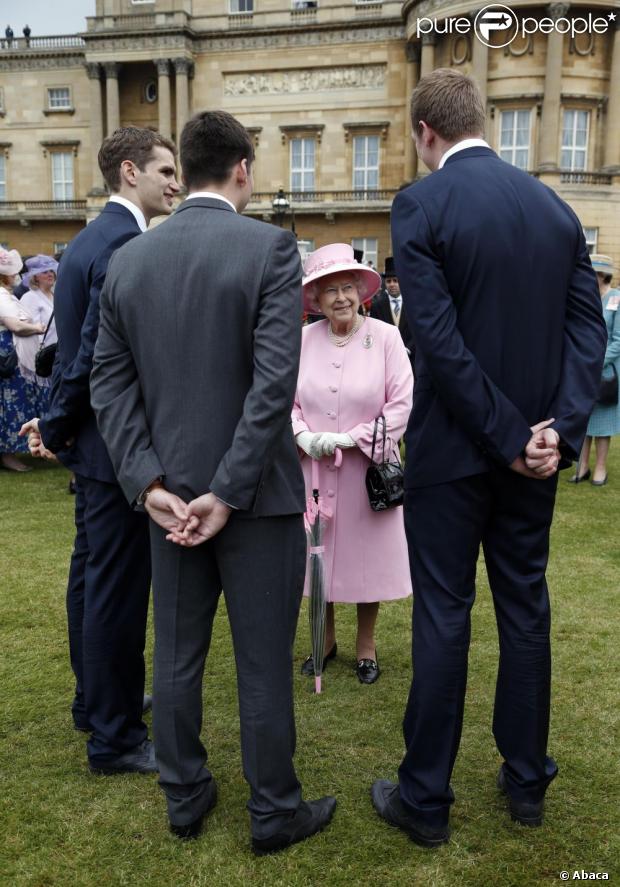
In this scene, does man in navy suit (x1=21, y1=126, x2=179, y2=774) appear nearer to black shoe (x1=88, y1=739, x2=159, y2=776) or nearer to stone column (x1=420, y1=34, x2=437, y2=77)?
black shoe (x1=88, y1=739, x2=159, y2=776)

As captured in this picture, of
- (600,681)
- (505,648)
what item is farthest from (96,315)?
(600,681)

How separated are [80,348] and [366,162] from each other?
35711 millimetres

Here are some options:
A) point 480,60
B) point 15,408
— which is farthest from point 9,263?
point 480,60

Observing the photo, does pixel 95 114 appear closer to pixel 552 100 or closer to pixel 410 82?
pixel 410 82

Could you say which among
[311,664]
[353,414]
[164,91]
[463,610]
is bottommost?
[311,664]

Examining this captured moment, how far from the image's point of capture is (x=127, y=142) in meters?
3.41

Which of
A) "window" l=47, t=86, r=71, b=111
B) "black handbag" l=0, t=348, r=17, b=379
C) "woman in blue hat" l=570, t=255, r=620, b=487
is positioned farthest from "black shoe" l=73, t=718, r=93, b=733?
"window" l=47, t=86, r=71, b=111

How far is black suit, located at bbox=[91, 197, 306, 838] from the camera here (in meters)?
2.47

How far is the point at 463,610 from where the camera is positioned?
281 cm

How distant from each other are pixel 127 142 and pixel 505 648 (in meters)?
2.50

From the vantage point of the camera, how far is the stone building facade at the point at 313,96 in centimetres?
3186

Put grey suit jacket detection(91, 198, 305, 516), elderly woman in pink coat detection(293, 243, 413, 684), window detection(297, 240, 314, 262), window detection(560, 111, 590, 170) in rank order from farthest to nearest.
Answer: window detection(560, 111, 590, 170)
window detection(297, 240, 314, 262)
elderly woman in pink coat detection(293, 243, 413, 684)
grey suit jacket detection(91, 198, 305, 516)

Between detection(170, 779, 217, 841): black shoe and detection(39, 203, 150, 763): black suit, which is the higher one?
detection(39, 203, 150, 763): black suit

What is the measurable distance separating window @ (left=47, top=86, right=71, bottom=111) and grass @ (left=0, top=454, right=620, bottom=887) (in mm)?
40420
